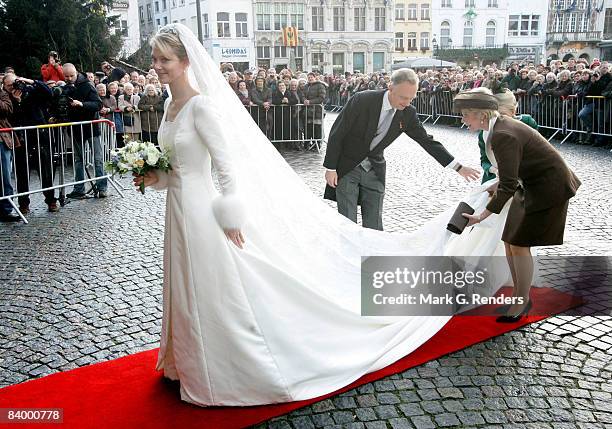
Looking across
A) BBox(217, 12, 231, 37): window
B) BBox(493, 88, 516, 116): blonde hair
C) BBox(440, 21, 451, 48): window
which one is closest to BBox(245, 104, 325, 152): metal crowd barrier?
BBox(493, 88, 516, 116): blonde hair

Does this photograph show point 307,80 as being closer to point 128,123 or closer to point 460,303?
point 128,123

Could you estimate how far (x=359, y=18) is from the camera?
6488 cm

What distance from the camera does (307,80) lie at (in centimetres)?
1842

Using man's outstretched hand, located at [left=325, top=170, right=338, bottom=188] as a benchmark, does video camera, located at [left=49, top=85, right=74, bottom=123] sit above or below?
above

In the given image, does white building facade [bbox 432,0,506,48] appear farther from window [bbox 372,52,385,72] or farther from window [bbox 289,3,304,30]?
window [bbox 289,3,304,30]

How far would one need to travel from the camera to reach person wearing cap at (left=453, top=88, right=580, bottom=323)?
4.25m

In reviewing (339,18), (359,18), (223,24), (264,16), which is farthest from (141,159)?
(359,18)

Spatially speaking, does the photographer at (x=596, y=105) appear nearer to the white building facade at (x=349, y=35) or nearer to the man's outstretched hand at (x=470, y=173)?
the man's outstretched hand at (x=470, y=173)

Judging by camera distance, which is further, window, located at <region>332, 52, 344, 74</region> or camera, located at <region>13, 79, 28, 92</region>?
window, located at <region>332, 52, 344, 74</region>

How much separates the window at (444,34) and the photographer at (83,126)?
6450cm

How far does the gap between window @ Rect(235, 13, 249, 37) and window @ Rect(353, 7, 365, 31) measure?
39.5 ft

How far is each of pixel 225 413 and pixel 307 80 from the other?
15833 millimetres

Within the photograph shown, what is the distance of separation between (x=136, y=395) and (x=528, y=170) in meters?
3.18

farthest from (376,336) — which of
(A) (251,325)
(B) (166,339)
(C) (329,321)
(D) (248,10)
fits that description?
(D) (248,10)
